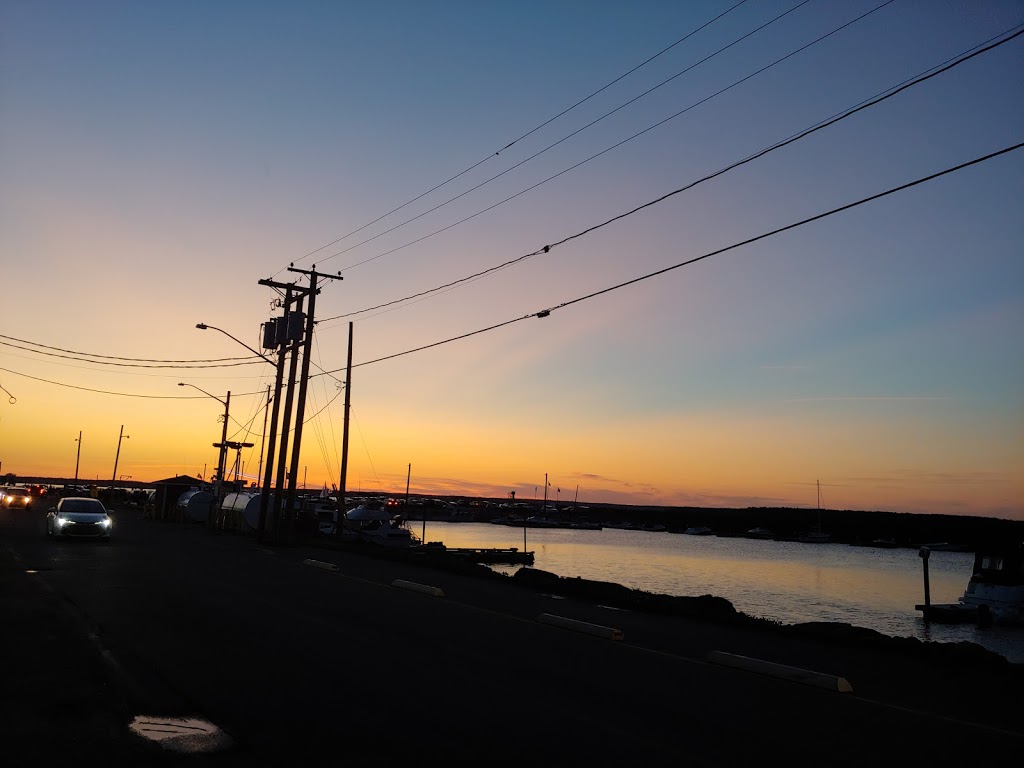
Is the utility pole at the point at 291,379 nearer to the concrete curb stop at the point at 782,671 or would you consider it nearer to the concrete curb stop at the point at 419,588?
the concrete curb stop at the point at 419,588

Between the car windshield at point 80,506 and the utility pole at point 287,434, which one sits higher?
the utility pole at point 287,434

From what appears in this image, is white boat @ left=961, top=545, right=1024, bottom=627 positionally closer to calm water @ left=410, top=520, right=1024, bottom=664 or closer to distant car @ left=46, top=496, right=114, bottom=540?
calm water @ left=410, top=520, right=1024, bottom=664

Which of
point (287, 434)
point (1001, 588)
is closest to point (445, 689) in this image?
point (287, 434)

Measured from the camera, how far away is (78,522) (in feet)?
105

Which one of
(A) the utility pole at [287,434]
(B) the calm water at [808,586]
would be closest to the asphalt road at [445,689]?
(A) the utility pole at [287,434]

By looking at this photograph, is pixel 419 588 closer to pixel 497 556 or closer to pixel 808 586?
pixel 808 586

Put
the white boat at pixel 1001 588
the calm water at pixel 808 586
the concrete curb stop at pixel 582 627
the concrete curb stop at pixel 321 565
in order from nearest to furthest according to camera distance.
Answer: the concrete curb stop at pixel 582 627 < the concrete curb stop at pixel 321 565 < the calm water at pixel 808 586 < the white boat at pixel 1001 588

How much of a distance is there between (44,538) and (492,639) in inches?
1124

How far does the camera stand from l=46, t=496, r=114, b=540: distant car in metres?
31.7

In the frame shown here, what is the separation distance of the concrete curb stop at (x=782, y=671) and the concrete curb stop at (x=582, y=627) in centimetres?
202

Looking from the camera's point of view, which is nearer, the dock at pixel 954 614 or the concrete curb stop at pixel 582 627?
the concrete curb stop at pixel 582 627

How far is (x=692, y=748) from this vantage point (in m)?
7.36

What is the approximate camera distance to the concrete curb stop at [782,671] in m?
10.5

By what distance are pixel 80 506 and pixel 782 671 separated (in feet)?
104
